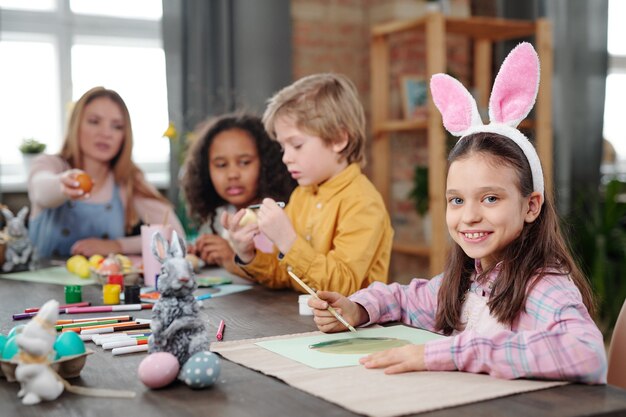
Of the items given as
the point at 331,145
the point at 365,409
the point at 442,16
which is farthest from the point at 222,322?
the point at 442,16

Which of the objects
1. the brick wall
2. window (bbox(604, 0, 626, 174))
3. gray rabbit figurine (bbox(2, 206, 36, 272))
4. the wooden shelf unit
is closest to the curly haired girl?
gray rabbit figurine (bbox(2, 206, 36, 272))

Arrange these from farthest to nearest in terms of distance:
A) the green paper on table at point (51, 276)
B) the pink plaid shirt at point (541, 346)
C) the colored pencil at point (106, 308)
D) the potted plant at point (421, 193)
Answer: the potted plant at point (421, 193)
the green paper on table at point (51, 276)
the colored pencil at point (106, 308)
the pink plaid shirt at point (541, 346)

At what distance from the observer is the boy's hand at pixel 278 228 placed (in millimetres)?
1710

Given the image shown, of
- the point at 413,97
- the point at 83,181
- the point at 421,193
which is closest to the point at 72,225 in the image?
the point at 83,181

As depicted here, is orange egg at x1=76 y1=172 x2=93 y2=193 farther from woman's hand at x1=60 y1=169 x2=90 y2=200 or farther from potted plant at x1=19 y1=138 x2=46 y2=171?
potted plant at x1=19 y1=138 x2=46 y2=171

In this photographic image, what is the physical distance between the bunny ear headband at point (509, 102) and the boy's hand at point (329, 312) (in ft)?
1.18

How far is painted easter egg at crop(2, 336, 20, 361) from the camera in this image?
3.29 ft

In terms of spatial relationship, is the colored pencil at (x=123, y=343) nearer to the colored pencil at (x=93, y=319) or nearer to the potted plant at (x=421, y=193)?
the colored pencil at (x=93, y=319)

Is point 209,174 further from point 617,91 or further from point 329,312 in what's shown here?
point 617,91

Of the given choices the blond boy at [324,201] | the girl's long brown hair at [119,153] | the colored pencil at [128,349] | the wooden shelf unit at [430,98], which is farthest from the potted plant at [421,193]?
the colored pencil at [128,349]

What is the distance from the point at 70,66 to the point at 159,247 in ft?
11.6

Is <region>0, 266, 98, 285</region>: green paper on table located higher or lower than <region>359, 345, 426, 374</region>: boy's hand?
lower

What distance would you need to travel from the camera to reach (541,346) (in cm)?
99

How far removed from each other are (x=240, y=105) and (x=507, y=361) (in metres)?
3.30
